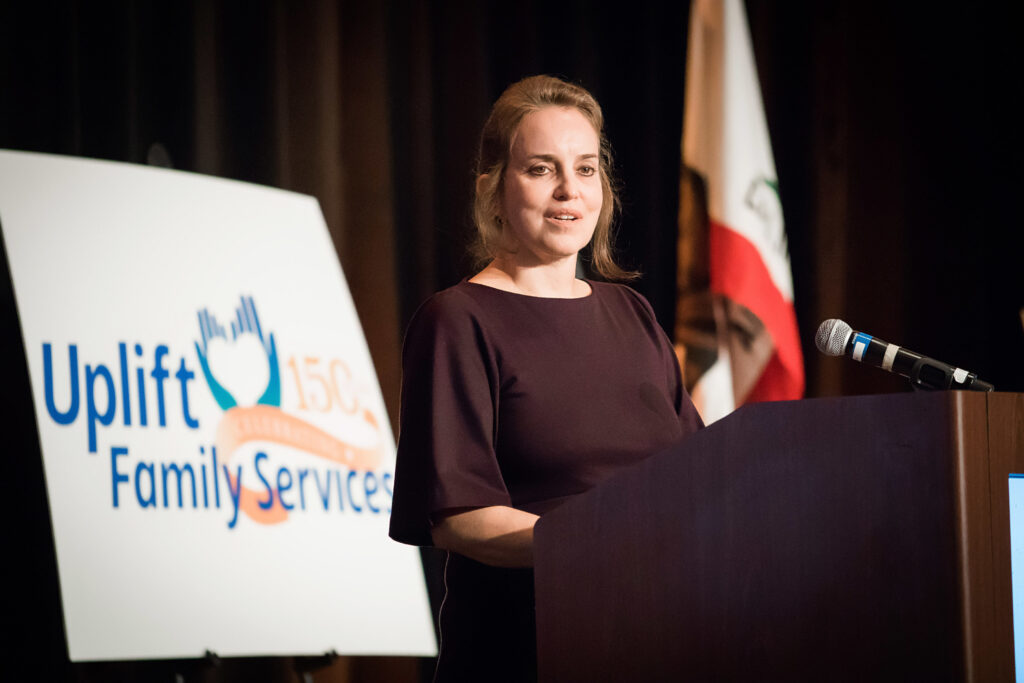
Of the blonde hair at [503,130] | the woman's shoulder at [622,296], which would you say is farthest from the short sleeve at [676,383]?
the blonde hair at [503,130]

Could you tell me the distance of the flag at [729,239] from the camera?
10.5 feet

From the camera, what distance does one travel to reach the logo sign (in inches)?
91.1

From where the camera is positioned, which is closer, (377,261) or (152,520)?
Result: (152,520)

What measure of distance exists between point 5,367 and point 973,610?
2160mm

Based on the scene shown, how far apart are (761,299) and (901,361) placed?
2186 millimetres

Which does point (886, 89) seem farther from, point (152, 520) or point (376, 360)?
point (152, 520)

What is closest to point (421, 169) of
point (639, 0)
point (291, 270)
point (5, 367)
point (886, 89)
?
point (291, 270)

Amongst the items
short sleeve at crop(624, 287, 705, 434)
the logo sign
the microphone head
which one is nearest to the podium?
the microphone head

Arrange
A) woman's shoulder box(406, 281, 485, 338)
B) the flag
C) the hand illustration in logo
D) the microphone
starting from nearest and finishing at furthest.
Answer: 1. the microphone
2. woman's shoulder box(406, 281, 485, 338)
3. the hand illustration in logo
4. the flag

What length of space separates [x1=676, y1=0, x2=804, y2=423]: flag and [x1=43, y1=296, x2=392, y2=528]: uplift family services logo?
1.02 metres

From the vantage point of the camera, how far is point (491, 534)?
1.22 meters

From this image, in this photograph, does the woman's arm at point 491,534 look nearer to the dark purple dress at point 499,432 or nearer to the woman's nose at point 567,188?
the dark purple dress at point 499,432

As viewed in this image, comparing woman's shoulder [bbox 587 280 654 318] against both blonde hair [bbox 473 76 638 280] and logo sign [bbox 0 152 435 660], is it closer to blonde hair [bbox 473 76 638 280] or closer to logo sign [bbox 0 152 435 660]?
blonde hair [bbox 473 76 638 280]

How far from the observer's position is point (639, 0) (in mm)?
3326
